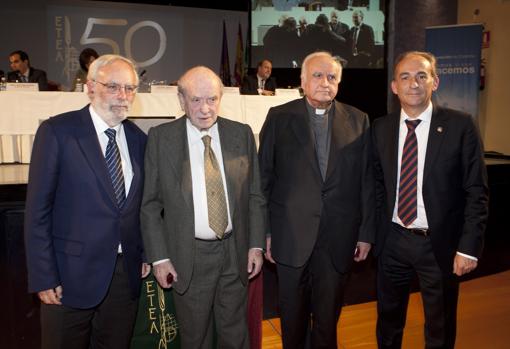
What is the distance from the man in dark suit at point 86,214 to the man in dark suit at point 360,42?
8.45 meters

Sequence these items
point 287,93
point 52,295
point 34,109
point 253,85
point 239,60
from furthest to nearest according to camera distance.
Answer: point 239,60 → point 253,85 → point 287,93 → point 34,109 → point 52,295

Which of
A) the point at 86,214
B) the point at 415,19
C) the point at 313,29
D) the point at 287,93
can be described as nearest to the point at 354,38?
the point at 313,29

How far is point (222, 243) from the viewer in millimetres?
2035

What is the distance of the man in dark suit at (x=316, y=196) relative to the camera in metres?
2.23

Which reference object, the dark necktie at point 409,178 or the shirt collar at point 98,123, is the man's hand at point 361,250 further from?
the shirt collar at point 98,123

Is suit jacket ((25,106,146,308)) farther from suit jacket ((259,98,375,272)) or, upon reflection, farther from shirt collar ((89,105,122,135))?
suit jacket ((259,98,375,272))

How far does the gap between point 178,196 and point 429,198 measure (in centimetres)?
122

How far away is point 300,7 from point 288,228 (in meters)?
7.94

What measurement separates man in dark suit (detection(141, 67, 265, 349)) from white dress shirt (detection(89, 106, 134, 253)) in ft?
0.26

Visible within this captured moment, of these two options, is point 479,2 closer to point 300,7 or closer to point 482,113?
point 482,113

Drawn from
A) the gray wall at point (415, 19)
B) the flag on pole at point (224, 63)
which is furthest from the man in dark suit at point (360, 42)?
the flag on pole at point (224, 63)

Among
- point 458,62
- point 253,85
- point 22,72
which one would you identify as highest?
point 458,62

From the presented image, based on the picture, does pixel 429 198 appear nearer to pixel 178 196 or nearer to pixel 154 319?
pixel 178 196

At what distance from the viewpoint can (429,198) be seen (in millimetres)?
2211
